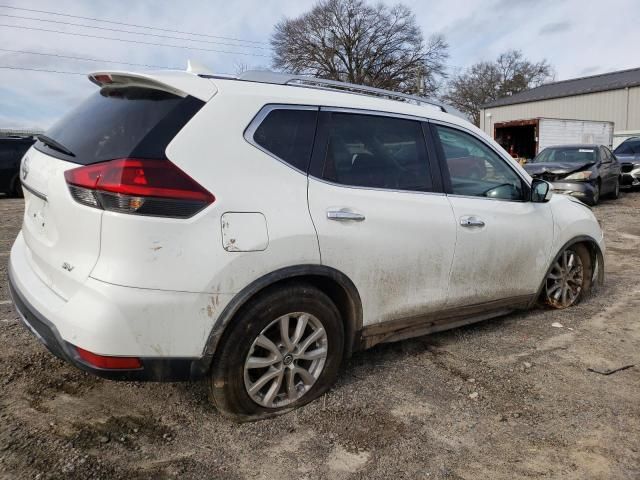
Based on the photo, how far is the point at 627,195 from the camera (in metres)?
15.5

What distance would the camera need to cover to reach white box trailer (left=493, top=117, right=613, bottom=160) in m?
21.2

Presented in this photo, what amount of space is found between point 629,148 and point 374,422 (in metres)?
18.0

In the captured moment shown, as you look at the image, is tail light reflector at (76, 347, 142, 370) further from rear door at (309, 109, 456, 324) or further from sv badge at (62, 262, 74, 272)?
rear door at (309, 109, 456, 324)

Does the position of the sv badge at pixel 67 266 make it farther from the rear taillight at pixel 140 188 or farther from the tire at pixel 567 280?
the tire at pixel 567 280

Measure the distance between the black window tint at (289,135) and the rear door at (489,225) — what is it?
108cm

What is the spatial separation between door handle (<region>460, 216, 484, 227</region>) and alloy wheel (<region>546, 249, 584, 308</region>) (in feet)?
4.08

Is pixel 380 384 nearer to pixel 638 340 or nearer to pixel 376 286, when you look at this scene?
pixel 376 286

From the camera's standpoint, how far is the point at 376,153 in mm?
3143

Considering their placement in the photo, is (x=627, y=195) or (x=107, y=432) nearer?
(x=107, y=432)

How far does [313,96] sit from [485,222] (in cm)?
154

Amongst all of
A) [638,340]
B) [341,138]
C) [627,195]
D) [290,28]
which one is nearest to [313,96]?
[341,138]

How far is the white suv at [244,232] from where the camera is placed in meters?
2.25

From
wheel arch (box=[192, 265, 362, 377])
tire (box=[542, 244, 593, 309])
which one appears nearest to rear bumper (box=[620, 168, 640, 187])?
tire (box=[542, 244, 593, 309])

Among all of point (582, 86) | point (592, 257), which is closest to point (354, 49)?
point (582, 86)
